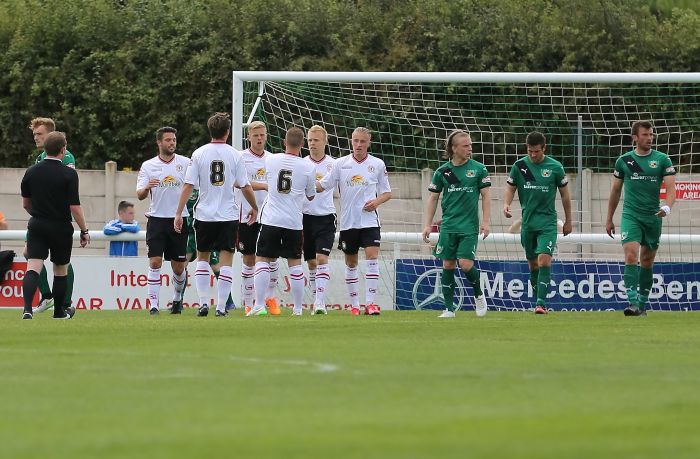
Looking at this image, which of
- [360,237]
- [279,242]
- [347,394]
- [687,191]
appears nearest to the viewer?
[347,394]

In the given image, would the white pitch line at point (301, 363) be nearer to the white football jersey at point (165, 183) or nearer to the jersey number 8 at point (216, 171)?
the jersey number 8 at point (216, 171)

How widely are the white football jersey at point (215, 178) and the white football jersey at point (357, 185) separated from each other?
49.9 inches

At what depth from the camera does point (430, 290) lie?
67.7 feet

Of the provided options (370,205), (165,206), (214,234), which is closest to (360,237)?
(370,205)

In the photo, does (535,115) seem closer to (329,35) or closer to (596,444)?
(329,35)

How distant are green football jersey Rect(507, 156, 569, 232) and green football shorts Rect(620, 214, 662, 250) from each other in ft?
2.69

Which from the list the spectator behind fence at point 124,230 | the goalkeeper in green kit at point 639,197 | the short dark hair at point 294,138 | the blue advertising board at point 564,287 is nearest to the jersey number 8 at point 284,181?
the short dark hair at point 294,138

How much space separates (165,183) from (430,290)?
484 cm

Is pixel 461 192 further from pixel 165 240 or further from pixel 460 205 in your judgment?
pixel 165 240

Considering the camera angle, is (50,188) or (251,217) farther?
(251,217)

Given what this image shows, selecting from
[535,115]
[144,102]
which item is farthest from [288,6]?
[535,115]

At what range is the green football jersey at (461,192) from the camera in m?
16.2

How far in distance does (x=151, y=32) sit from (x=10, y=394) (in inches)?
954

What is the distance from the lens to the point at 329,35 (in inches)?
1206
